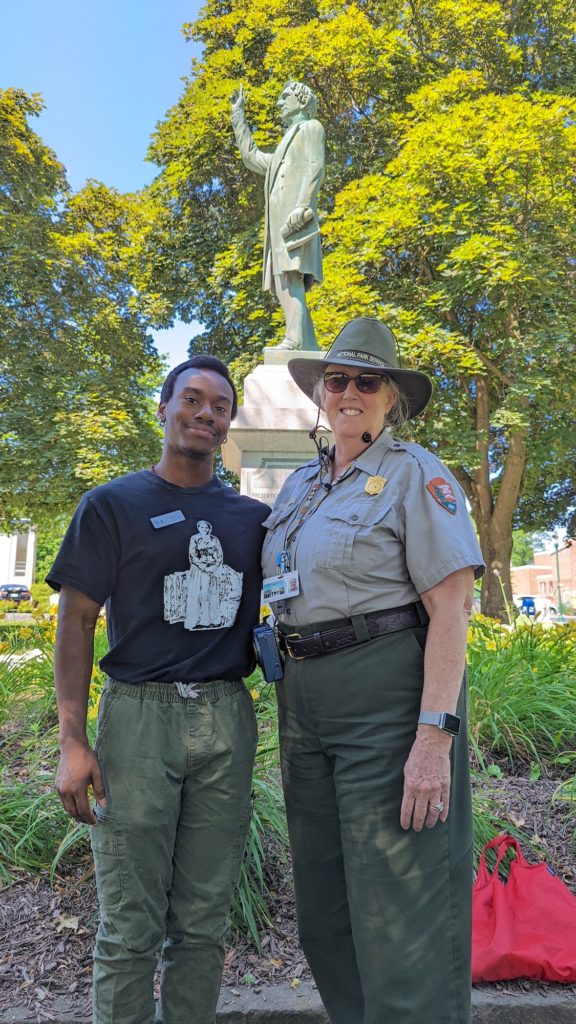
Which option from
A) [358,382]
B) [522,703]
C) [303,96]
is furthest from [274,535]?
[303,96]

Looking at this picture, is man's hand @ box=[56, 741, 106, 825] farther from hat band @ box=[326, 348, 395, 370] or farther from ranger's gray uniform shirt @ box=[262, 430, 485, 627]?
hat band @ box=[326, 348, 395, 370]

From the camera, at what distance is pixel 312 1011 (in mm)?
2303

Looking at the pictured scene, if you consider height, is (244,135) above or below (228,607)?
above

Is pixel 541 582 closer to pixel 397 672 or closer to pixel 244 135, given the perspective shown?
pixel 244 135

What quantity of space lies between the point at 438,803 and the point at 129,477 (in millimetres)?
1197

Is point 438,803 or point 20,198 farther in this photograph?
point 20,198

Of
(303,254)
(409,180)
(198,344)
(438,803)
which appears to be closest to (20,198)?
(198,344)

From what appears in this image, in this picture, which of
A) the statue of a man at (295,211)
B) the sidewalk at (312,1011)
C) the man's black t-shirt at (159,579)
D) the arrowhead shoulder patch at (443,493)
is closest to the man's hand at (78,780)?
the man's black t-shirt at (159,579)

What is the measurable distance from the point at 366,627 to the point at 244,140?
6.88 m

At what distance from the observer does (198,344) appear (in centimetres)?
1728

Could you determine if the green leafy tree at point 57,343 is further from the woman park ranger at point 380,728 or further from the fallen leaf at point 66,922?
the woman park ranger at point 380,728

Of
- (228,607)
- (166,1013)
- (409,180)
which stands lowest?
(166,1013)

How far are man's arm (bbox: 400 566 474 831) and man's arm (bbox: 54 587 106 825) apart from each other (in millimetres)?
788

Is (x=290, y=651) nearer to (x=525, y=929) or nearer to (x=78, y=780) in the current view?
(x=78, y=780)
